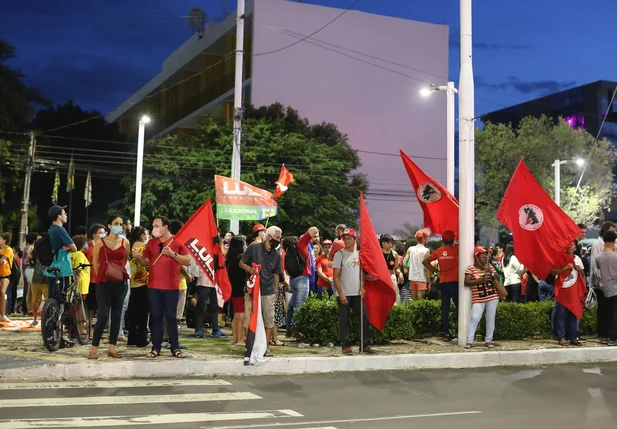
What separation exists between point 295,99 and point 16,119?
1803 cm

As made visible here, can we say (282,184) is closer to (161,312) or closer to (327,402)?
(161,312)

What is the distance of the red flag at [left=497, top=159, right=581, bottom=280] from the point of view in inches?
507

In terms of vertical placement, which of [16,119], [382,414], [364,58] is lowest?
[382,414]

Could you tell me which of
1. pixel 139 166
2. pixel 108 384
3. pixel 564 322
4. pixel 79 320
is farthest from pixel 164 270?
pixel 139 166

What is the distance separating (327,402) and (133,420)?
226 cm

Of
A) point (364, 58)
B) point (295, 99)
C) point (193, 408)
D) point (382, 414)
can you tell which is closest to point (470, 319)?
point (382, 414)

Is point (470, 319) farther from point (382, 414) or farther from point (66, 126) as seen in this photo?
point (66, 126)

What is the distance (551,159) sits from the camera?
48.9 metres

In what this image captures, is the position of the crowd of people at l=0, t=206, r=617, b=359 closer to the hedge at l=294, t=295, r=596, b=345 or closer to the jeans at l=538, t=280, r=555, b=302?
the jeans at l=538, t=280, r=555, b=302

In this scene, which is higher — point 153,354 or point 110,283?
point 110,283

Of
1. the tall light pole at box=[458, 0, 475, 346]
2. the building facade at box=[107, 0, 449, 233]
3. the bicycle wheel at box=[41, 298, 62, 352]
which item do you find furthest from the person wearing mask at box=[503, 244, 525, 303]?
the building facade at box=[107, 0, 449, 233]

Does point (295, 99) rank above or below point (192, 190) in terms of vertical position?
above

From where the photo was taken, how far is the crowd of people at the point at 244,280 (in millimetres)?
10531

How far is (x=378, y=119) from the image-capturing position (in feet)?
184
